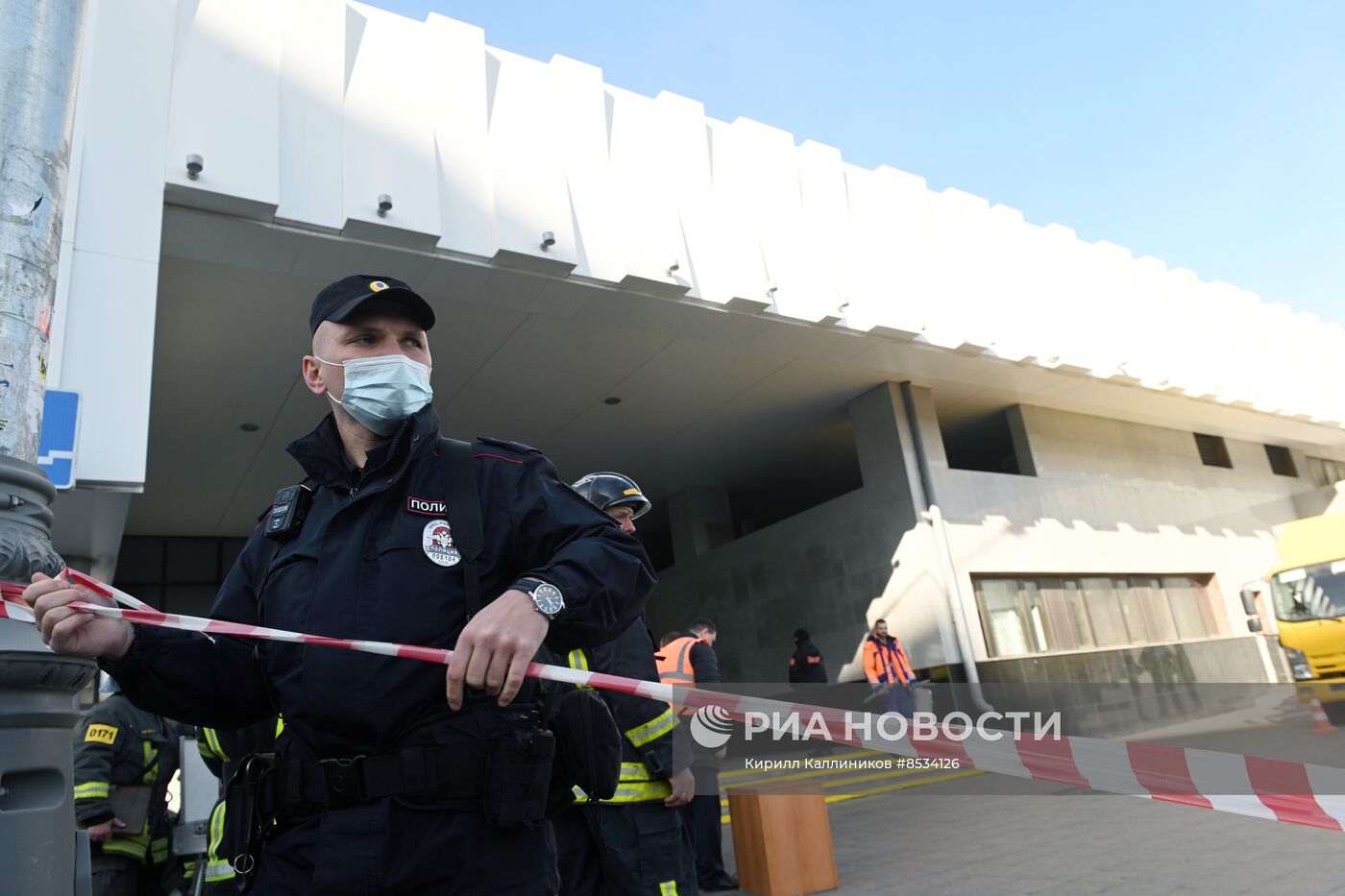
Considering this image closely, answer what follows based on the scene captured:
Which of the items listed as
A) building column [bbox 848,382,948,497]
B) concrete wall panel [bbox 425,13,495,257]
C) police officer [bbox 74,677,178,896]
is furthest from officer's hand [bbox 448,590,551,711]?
building column [bbox 848,382,948,497]

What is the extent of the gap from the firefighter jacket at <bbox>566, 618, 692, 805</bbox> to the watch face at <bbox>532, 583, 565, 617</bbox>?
6.24 feet

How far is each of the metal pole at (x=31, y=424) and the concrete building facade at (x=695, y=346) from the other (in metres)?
5.85

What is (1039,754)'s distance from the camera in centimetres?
265

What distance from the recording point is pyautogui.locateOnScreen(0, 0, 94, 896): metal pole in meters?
1.64

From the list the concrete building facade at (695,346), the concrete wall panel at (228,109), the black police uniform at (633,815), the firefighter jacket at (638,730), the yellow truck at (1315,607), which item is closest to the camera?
the black police uniform at (633,815)

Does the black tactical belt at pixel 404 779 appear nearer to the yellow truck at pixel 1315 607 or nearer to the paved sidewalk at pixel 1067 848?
the paved sidewalk at pixel 1067 848

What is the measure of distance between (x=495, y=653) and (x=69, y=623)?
834mm

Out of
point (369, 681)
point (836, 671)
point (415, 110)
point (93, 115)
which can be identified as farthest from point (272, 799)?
point (836, 671)

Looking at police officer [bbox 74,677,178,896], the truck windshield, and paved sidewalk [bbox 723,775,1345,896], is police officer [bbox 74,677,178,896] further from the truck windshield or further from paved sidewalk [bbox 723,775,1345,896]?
the truck windshield

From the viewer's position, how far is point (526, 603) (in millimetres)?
1625

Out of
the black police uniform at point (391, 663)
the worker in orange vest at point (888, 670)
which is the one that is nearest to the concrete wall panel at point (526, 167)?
the worker in orange vest at point (888, 670)

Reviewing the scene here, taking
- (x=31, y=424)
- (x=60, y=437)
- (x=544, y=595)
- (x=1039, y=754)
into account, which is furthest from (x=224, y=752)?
(x=60, y=437)

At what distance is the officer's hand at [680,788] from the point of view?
3.61m

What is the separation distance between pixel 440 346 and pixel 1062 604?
12330mm
